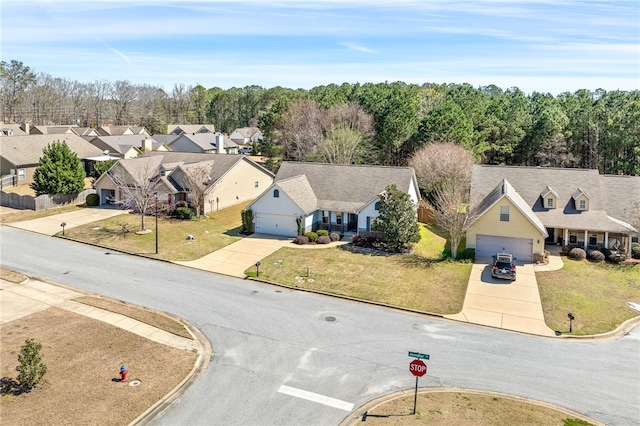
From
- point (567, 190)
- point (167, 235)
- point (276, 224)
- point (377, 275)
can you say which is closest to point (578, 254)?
point (567, 190)

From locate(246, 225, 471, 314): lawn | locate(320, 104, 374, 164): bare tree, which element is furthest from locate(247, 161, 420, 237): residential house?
locate(320, 104, 374, 164): bare tree

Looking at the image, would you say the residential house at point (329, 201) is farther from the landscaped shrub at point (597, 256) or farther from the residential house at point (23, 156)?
the residential house at point (23, 156)

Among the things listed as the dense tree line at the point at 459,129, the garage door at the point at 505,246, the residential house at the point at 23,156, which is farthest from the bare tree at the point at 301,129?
the garage door at the point at 505,246

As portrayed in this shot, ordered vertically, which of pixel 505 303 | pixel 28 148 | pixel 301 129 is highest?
pixel 301 129

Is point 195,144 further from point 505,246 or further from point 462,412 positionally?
point 462,412

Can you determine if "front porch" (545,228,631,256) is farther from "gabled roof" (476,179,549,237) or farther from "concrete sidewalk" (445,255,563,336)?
"concrete sidewalk" (445,255,563,336)

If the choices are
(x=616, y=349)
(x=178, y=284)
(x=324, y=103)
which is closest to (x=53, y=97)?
(x=324, y=103)
